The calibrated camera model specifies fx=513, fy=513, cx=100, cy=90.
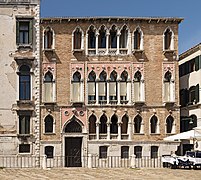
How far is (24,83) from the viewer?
1506 inches

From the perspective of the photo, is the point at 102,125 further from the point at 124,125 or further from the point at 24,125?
the point at 24,125

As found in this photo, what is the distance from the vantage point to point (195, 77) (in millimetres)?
39375

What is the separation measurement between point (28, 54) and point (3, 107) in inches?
171

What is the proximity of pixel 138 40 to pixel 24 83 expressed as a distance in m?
9.23

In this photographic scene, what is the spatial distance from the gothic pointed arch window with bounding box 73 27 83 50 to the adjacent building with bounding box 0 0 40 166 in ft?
8.96

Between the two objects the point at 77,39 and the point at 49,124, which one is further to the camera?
the point at 77,39

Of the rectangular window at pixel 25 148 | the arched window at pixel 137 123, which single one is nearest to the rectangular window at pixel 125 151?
the arched window at pixel 137 123

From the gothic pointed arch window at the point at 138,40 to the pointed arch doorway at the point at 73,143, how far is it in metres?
7.22

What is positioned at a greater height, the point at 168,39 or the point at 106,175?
the point at 168,39

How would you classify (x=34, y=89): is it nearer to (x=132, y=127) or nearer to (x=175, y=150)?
(x=132, y=127)

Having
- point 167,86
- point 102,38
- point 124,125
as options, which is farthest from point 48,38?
point 167,86

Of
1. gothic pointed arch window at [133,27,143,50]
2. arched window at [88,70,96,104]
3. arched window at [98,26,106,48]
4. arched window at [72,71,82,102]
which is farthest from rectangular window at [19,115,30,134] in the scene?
gothic pointed arch window at [133,27,143,50]

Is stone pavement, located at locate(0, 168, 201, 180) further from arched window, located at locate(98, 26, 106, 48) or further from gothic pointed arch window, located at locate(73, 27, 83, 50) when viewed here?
arched window, located at locate(98, 26, 106, 48)

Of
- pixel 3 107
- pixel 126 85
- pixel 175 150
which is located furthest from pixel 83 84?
pixel 175 150
